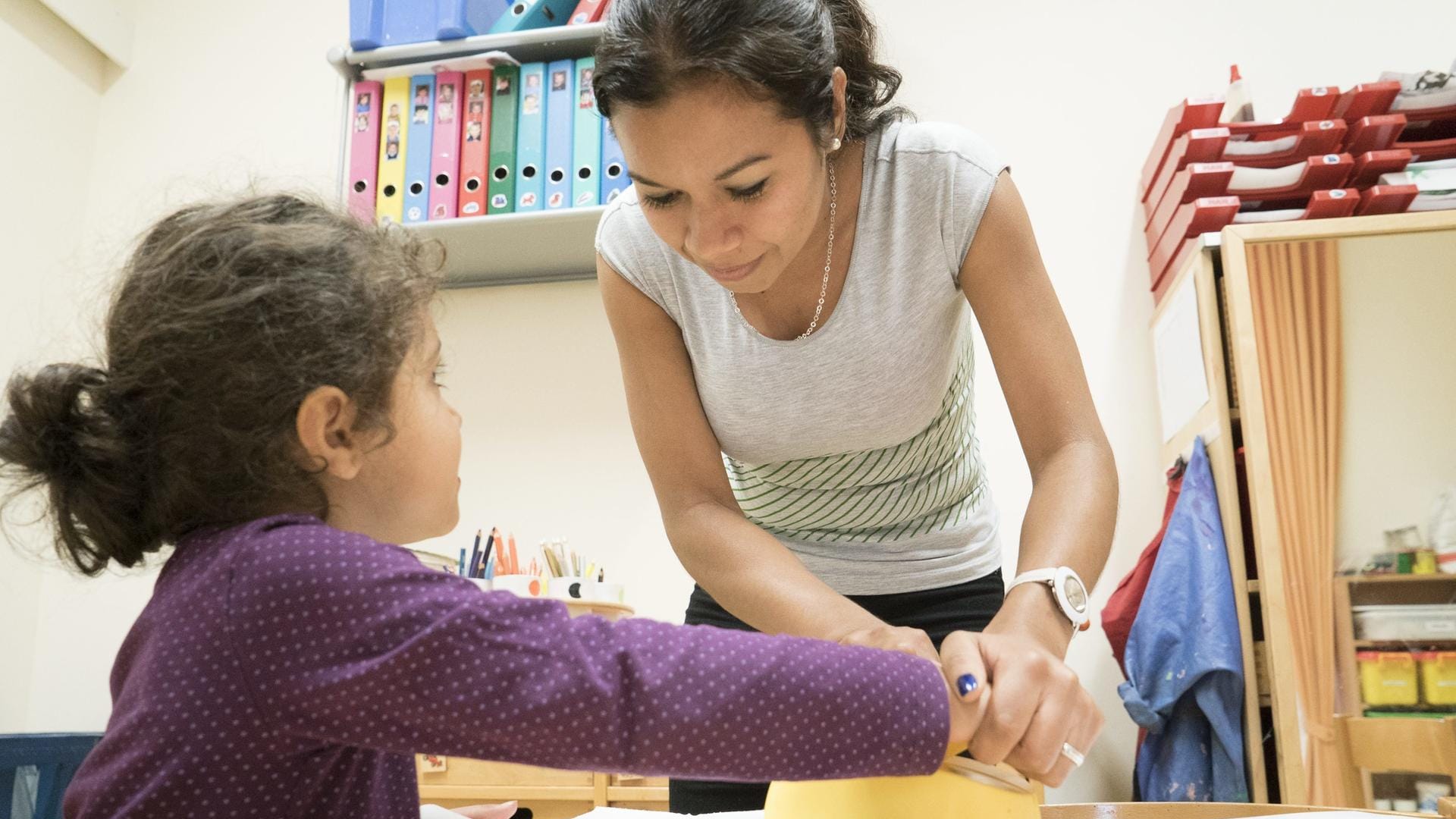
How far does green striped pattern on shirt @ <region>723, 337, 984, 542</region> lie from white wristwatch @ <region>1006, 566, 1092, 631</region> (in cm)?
32

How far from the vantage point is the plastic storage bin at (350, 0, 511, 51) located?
2.31m

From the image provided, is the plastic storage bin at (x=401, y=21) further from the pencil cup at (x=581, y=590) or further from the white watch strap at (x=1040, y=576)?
the white watch strap at (x=1040, y=576)

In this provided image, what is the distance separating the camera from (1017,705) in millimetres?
713

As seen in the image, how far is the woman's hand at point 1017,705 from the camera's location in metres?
0.70

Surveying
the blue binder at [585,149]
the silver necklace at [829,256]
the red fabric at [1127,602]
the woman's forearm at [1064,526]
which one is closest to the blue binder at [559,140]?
the blue binder at [585,149]

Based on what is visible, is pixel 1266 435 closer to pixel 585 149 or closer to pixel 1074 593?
pixel 1074 593

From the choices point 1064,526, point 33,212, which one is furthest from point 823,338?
point 33,212

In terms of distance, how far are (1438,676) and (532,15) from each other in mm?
2007

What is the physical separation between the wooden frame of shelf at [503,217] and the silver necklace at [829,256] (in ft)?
3.49

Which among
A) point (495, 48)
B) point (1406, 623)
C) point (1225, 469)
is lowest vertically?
point (1406, 623)

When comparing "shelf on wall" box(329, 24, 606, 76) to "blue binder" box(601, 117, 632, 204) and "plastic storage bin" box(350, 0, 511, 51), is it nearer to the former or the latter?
"plastic storage bin" box(350, 0, 511, 51)

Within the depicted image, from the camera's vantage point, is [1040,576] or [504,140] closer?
[1040,576]

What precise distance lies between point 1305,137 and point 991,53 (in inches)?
28.6

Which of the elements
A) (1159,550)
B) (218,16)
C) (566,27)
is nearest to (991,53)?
(566,27)
